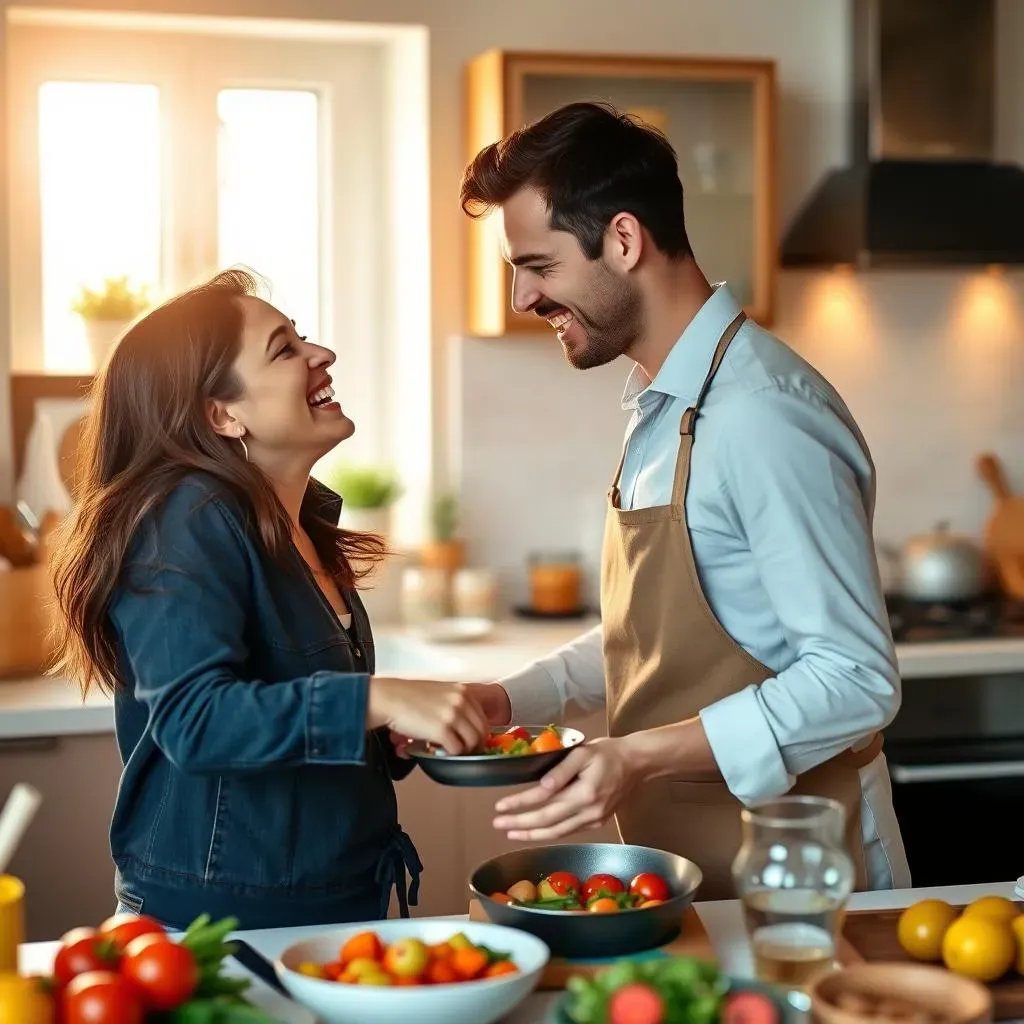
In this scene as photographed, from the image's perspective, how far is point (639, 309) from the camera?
2.04m

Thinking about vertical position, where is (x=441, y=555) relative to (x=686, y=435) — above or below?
below

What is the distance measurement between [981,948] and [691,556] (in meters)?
0.61

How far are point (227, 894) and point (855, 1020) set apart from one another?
2.65 feet

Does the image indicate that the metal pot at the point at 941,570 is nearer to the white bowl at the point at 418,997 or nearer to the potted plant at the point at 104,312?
the potted plant at the point at 104,312

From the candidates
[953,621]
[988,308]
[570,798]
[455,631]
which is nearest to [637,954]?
[570,798]

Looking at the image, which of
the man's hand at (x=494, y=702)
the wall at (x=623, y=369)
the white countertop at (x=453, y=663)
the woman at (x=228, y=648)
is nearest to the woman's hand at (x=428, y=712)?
the woman at (x=228, y=648)

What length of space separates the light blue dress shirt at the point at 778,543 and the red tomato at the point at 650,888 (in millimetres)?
216

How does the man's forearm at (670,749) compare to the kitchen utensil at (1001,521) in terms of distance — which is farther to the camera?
the kitchen utensil at (1001,521)

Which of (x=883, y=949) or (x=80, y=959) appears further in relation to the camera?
(x=883, y=949)

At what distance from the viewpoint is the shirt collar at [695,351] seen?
195 centimetres

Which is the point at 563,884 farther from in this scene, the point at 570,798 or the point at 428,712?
the point at 428,712

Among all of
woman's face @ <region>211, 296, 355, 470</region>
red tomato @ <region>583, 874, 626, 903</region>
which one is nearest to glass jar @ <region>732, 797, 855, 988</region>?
red tomato @ <region>583, 874, 626, 903</region>

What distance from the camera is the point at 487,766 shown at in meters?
1.63

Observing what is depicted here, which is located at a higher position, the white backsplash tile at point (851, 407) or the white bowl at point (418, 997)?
the white backsplash tile at point (851, 407)
